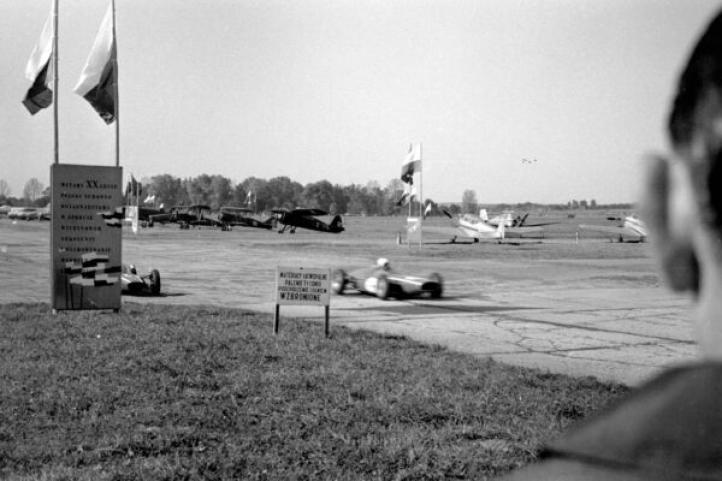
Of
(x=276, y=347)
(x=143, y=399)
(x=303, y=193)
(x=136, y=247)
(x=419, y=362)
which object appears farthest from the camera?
(x=303, y=193)

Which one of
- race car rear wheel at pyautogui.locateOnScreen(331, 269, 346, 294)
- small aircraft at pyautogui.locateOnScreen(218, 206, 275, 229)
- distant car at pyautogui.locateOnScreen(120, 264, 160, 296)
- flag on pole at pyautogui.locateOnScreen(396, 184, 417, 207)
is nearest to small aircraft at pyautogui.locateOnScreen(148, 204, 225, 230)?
small aircraft at pyautogui.locateOnScreen(218, 206, 275, 229)

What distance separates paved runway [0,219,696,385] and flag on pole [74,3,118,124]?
4.18 m

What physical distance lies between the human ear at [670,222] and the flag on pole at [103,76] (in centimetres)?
1552

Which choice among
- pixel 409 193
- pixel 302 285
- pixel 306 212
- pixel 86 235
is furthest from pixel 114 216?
pixel 306 212

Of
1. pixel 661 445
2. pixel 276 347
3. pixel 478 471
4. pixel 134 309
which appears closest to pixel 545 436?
pixel 478 471

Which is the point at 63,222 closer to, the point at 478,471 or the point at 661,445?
the point at 478,471

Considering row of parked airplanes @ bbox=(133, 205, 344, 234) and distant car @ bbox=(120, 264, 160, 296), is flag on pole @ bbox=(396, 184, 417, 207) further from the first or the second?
row of parked airplanes @ bbox=(133, 205, 344, 234)

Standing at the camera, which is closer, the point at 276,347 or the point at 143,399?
the point at 143,399

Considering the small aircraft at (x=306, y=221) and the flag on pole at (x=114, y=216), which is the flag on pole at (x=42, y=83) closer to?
the flag on pole at (x=114, y=216)

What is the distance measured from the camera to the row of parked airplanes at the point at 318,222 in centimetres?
5012

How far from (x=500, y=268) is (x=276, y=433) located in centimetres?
2089

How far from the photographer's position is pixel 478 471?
5.45 meters

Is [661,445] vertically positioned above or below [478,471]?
above

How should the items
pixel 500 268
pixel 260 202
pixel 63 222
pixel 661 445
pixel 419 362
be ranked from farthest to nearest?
pixel 260 202
pixel 500 268
pixel 63 222
pixel 419 362
pixel 661 445
